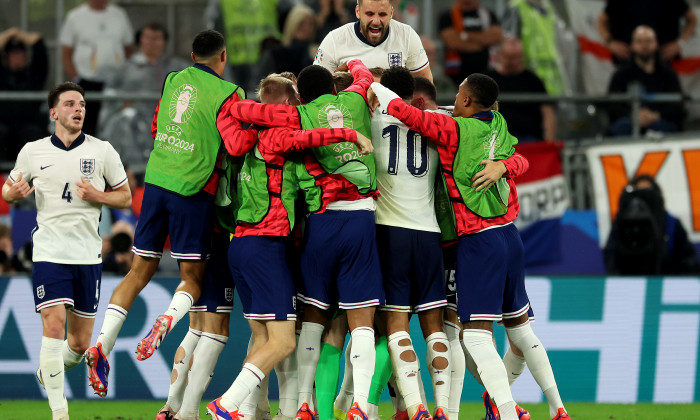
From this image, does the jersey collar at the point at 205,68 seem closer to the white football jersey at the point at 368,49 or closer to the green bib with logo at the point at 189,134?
the green bib with logo at the point at 189,134

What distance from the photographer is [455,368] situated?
8.71 m

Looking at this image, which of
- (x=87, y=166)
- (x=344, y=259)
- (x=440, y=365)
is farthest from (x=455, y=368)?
(x=87, y=166)

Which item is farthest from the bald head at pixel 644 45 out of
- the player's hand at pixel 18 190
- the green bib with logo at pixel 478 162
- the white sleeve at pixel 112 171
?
the player's hand at pixel 18 190

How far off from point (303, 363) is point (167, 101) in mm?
2205

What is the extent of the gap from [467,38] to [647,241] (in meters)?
3.89

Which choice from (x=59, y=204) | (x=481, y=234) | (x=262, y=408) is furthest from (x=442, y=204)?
(x=59, y=204)

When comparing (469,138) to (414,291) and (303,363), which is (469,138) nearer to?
(414,291)

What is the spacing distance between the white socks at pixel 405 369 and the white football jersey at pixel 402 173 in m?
0.83

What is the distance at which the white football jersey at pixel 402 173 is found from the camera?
831 centimetres

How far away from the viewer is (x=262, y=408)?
896 cm

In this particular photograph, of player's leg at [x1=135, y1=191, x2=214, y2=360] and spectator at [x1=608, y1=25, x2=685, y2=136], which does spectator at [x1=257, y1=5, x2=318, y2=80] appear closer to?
spectator at [x1=608, y1=25, x2=685, y2=136]

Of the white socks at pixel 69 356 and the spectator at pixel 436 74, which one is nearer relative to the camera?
the white socks at pixel 69 356

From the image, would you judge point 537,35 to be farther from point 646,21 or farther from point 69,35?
point 69,35

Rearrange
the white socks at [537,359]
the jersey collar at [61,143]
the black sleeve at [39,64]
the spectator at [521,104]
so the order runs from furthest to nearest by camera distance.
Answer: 1. the black sleeve at [39,64]
2. the spectator at [521,104]
3. the jersey collar at [61,143]
4. the white socks at [537,359]
